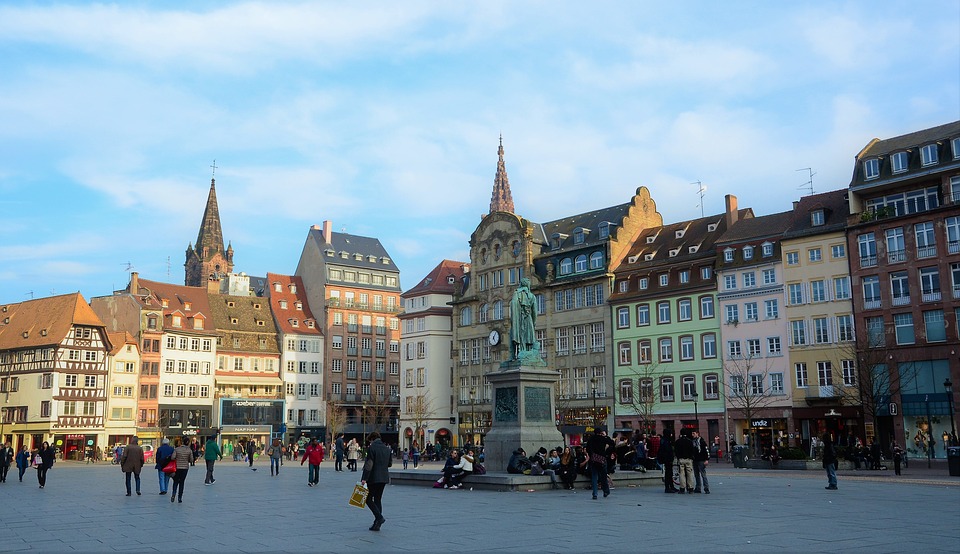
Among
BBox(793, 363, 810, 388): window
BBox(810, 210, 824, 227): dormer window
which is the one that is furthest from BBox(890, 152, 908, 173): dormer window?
BBox(793, 363, 810, 388): window

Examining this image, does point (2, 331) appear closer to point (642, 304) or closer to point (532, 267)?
point (532, 267)

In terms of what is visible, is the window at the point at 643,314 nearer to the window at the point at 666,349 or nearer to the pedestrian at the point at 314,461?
the window at the point at 666,349

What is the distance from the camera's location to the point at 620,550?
42.2 feet

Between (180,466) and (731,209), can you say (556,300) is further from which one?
(180,466)

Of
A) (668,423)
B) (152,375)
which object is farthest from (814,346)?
(152,375)

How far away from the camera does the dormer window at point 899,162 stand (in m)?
56.0

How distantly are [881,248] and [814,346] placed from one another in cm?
739

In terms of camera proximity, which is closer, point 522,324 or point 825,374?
point 522,324

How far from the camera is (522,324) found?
29.4m

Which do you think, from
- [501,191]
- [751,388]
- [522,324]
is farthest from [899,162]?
[501,191]

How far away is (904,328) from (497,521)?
149 ft

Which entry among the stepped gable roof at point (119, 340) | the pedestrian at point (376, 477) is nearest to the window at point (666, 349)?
the stepped gable roof at point (119, 340)

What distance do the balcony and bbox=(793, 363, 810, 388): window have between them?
6934mm

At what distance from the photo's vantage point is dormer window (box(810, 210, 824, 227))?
59.6m
